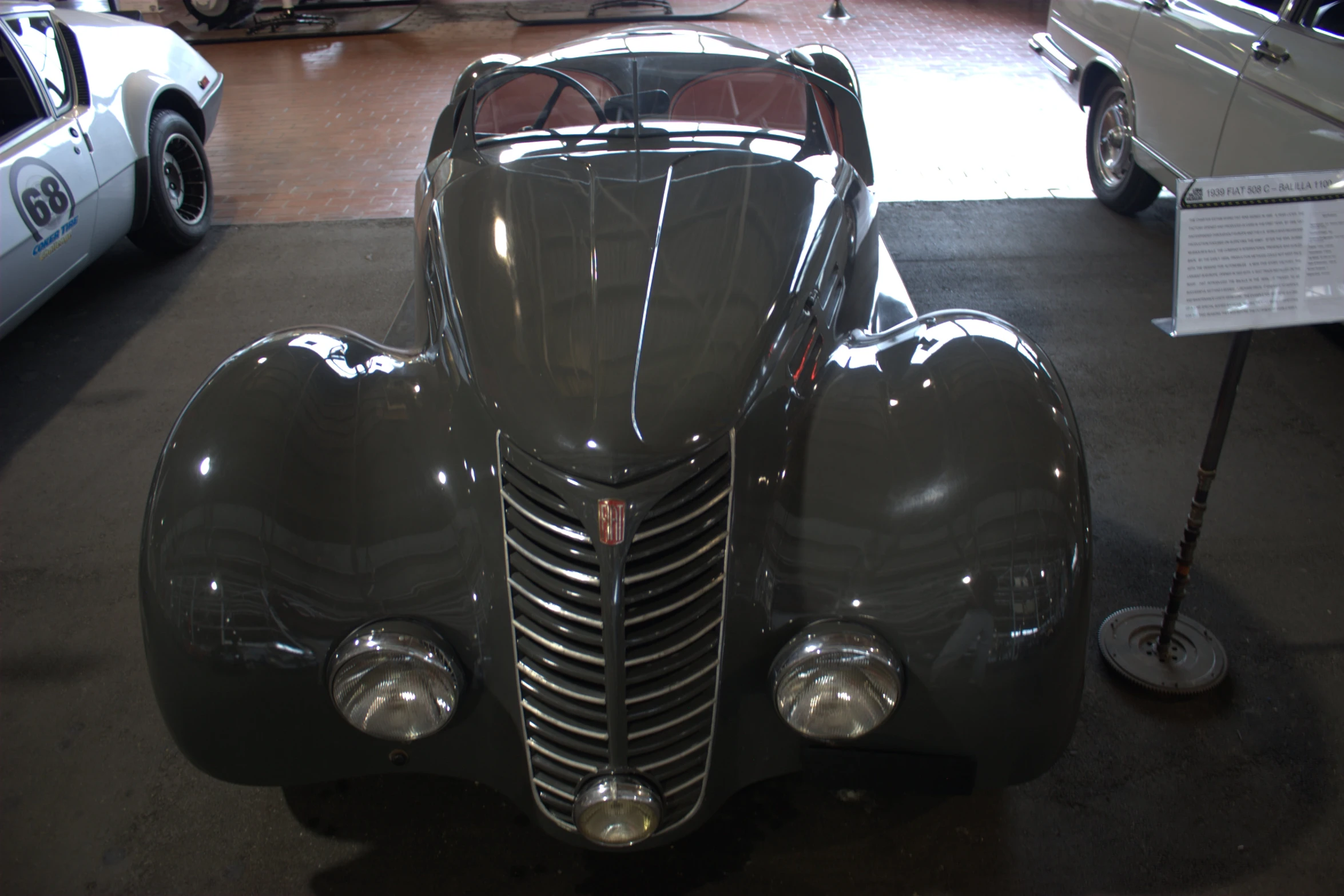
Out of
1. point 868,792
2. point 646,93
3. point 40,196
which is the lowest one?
point 868,792

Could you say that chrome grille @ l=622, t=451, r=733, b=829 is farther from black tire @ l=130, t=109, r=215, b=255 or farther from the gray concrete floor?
black tire @ l=130, t=109, r=215, b=255

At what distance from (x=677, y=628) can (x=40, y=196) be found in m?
3.99

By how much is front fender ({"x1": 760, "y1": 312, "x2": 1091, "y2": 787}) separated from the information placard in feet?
1.42

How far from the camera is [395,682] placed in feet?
5.94

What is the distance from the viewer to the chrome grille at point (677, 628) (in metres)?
1.83

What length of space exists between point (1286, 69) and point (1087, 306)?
49.9 inches

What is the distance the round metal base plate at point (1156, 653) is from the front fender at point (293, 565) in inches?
71.1

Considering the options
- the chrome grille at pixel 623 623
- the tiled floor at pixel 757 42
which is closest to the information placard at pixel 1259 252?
the chrome grille at pixel 623 623

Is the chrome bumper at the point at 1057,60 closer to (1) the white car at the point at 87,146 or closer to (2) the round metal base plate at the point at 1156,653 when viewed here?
(2) the round metal base plate at the point at 1156,653

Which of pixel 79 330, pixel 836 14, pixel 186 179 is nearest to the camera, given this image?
pixel 79 330

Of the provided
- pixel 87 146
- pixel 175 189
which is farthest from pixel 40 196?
pixel 175 189

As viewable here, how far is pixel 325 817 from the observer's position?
2307mm

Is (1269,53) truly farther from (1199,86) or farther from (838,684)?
(838,684)

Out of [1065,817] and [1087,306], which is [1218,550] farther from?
[1087,306]
